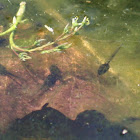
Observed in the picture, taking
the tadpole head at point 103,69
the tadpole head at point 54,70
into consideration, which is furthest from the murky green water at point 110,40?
the tadpole head at point 54,70

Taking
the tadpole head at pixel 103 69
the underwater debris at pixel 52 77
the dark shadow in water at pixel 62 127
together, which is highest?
the underwater debris at pixel 52 77

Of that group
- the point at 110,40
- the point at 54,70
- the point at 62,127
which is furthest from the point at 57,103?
the point at 110,40

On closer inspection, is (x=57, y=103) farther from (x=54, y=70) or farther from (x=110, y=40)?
(x=110, y=40)

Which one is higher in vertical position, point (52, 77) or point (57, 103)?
point (52, 77)

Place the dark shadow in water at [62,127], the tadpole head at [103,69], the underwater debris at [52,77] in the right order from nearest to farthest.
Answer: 1. the dark shadow in water at [62,127]
2. the underwater debris at [52,77]
3. the tadpole head at [103,69]

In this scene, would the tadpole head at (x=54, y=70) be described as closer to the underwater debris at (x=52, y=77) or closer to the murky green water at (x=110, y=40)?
the underwater debris at (x=52, y=77)

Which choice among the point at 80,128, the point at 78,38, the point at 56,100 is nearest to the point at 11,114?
the point at 56,100

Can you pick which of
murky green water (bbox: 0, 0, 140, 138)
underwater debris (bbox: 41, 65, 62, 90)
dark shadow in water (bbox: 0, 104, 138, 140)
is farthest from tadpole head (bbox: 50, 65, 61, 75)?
dark shadow in water (bbox: 0, 104, 138, 140)
